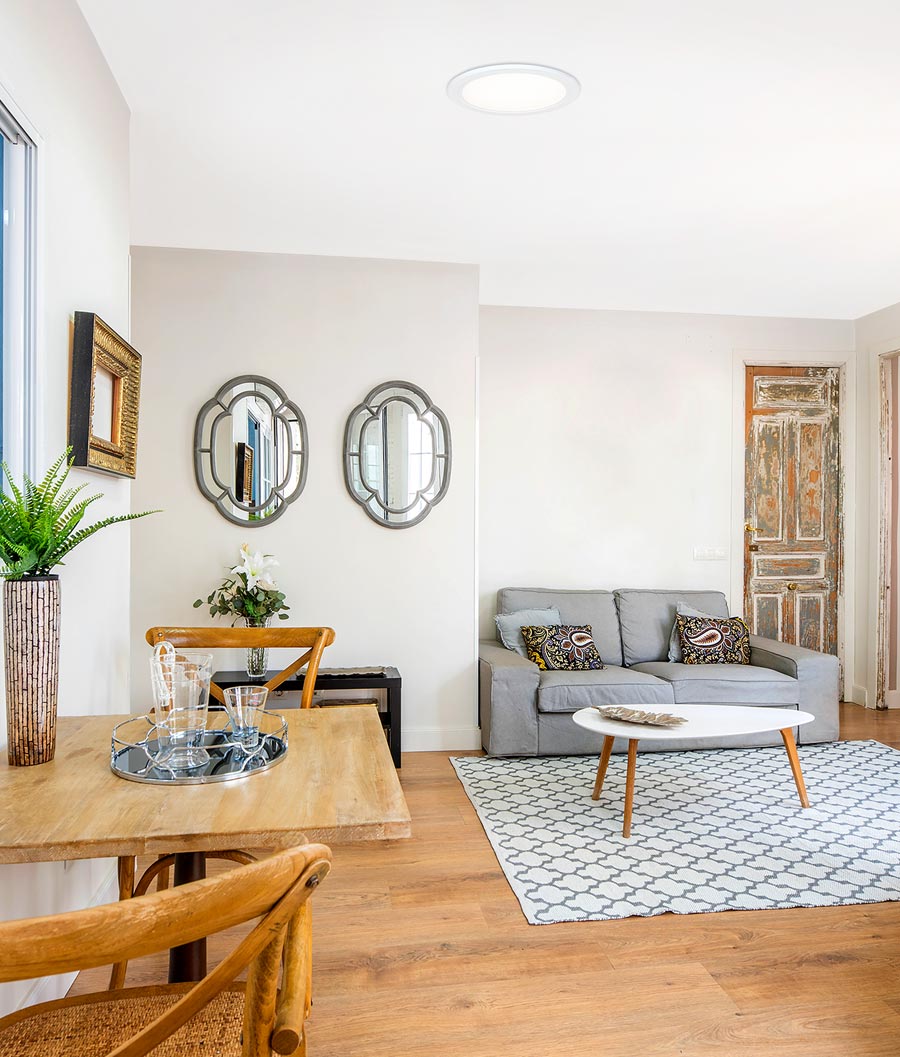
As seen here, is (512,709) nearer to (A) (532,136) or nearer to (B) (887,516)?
(A) (532,136)

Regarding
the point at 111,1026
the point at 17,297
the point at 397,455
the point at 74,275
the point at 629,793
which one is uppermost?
the point at 74,275

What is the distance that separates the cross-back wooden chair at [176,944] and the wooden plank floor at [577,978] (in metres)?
0.88

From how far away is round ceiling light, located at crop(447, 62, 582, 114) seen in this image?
256 cm

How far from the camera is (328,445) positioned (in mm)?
4430

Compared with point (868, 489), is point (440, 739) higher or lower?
lower

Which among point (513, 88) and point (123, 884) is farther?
point (513, 88)

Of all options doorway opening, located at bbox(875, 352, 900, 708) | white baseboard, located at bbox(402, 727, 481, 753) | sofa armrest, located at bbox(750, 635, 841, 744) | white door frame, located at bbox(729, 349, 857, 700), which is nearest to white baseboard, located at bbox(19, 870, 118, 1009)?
white baseboard, located at bbox(402, 727, 481, 753)

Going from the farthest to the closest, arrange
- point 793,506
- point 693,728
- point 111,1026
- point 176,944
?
point 793,506 < point 693,728 < point 111,1026 < point 176,944

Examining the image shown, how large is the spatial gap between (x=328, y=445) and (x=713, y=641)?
2.51 m

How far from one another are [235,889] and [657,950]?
1.96m

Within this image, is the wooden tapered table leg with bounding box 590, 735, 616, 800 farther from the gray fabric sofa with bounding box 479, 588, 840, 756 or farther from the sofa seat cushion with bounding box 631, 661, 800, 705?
the sofa seat cushion with bounding box 631, 661, 800, 705

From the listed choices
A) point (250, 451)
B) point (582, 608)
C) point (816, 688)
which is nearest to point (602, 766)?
point (582, 608)

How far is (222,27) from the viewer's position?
2355 millimetres

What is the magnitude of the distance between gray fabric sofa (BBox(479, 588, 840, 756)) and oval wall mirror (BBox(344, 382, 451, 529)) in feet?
3.15
